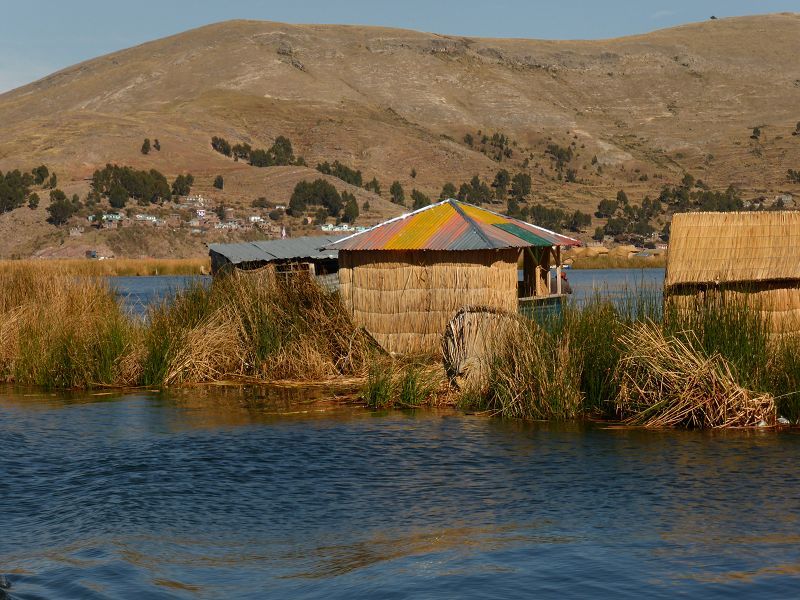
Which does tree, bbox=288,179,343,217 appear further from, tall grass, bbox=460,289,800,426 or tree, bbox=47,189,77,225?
tall grass, bbox=460,289,800,426

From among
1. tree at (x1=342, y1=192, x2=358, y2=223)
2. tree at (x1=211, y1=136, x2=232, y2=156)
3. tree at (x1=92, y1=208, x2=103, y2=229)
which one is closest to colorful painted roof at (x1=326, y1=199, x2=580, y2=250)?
tree at (x1=92, y1=208, x2=103, y2=229)

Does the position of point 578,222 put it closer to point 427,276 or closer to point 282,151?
point 282,151

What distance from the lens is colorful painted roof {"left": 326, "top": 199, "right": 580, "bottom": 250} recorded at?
1952cm

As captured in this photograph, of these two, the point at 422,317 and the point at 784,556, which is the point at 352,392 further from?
the point at 784,556

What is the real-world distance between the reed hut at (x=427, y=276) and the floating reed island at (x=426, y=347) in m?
0.05

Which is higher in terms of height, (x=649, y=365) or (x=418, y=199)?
(x=418, y=199)

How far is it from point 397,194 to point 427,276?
101 meters

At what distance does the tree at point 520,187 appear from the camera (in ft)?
409

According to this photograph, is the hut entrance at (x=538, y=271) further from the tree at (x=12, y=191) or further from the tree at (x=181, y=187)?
the tree at (x=181, y=187)

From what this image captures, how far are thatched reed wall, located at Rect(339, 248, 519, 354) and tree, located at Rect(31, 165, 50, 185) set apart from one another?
3706 inches

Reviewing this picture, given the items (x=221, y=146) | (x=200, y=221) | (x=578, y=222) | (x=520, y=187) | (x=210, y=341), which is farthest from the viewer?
(x=221, y=146)

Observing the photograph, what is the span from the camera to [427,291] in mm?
19797

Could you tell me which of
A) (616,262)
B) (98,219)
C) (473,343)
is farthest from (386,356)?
(98,219)

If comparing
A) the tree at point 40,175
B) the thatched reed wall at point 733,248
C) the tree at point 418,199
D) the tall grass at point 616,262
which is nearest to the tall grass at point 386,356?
the thatched reed wall at point 733,248
